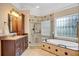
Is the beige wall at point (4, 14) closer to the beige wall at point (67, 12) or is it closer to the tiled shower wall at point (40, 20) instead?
the tiled shower wall at point (40, 20)

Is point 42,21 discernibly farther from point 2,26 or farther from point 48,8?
point 2,26

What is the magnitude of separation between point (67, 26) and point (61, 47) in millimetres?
643

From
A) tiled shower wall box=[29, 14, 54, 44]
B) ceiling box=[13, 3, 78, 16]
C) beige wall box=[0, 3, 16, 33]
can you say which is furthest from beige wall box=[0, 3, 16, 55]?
tiled shower wall box=[29, 14, 54, 44]

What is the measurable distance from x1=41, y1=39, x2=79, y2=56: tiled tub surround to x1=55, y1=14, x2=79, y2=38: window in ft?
0.78

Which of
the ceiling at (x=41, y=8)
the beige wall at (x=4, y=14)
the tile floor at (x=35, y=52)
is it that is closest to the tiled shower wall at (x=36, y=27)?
the ceiling at (x=41, y=8)

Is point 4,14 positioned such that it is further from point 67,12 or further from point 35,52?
point 67,12

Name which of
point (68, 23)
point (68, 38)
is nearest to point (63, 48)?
point (68, 38)

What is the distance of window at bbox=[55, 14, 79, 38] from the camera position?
3.45m

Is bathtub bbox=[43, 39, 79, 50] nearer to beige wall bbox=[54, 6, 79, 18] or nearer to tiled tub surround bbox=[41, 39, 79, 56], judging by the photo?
tiled tub surround bbox=[41, 39, 79, 56]

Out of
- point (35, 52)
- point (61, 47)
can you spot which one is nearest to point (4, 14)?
point (35, 52)

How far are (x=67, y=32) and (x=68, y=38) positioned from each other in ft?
0.59

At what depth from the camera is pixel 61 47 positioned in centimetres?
361

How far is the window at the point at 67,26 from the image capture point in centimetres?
345

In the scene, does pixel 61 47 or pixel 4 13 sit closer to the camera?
pixel 4 13
